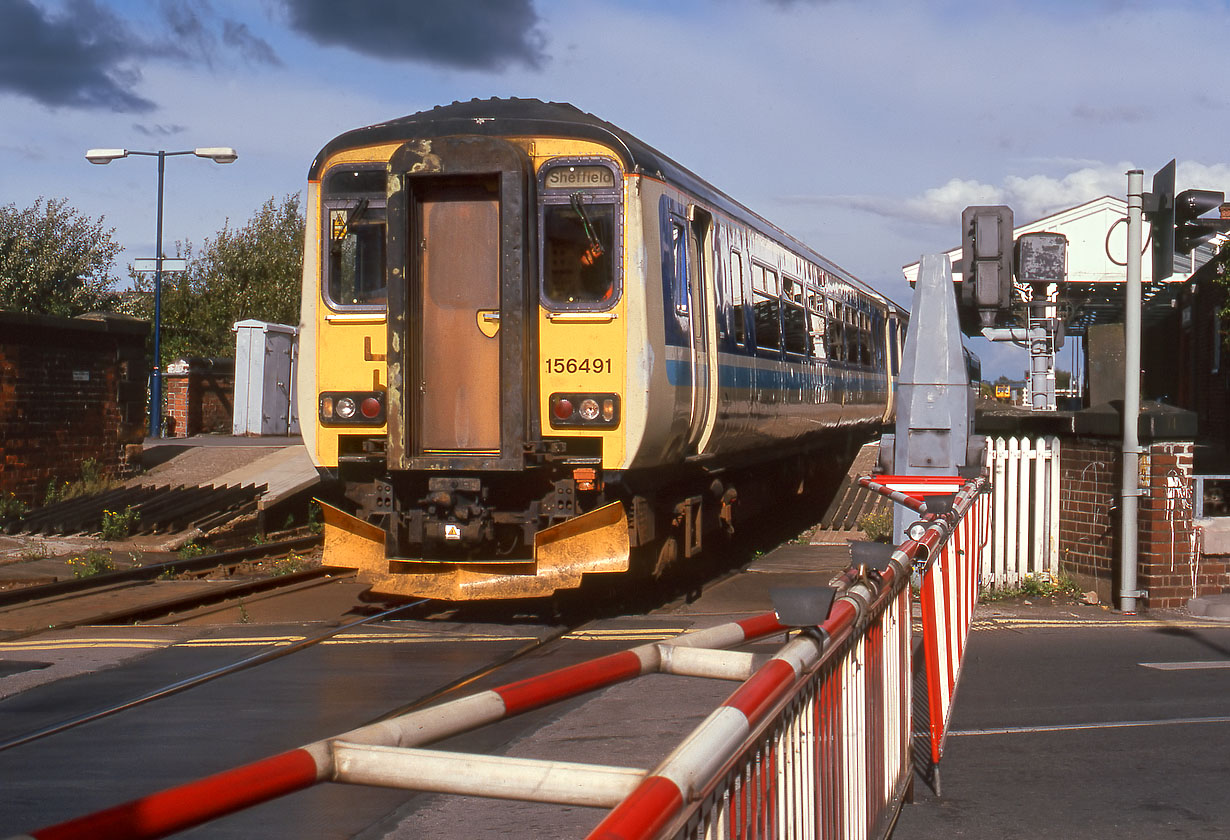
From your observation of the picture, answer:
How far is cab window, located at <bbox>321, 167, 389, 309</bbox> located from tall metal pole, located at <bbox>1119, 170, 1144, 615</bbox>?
5740mm

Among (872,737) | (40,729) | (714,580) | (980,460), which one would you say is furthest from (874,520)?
(872,737)

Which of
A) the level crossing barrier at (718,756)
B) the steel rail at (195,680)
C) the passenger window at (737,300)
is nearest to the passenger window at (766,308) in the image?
the passenger window at (737,300)

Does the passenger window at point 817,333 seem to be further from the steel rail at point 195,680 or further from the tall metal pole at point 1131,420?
the steel rail at point 195,680

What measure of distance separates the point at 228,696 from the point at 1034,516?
712cm

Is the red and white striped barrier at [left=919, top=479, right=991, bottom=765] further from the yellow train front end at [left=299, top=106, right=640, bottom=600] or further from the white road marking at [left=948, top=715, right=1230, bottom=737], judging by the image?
the yellow train front end at [left=299, top=106, right=640, bottom=600]

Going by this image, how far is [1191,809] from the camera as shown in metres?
5.33

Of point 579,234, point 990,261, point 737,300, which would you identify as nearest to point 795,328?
point 737,300

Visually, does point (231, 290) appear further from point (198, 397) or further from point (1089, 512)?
point (1089, 512)

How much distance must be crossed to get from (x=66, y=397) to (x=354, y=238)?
9.10 meters

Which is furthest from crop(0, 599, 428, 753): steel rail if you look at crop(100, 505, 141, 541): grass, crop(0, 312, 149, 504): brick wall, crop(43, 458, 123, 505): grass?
crop(43, 458, 123, 505): grass

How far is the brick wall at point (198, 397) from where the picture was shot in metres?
29.6

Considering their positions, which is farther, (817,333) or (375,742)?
(817,333)

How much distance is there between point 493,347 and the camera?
378 inches

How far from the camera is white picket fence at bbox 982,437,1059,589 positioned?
1145 centimetres
